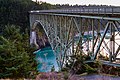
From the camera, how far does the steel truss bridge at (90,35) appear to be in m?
15.4

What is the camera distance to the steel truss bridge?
1544 cm

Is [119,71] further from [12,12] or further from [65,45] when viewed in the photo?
[12,12]

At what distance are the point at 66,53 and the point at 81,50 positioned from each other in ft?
14.5

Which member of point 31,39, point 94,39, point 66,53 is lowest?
point 31,39

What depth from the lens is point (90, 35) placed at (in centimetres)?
2100

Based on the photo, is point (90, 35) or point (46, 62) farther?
Result: point (46, 62)

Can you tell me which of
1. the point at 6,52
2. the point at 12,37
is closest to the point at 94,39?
the point at 6,52

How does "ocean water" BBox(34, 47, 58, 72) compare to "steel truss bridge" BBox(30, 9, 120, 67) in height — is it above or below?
below

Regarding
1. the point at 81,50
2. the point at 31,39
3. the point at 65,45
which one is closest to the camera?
the point at 81,50

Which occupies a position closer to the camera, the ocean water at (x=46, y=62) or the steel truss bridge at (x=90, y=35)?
the steel truss bridge at (x=90, y=35)

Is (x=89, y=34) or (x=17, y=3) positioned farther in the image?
(x=17, y=3)

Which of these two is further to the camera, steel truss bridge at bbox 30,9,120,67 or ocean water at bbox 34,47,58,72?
ocean water at bbox 34,47,58,72

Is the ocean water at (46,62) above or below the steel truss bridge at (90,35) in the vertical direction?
below

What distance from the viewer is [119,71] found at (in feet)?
64.0
